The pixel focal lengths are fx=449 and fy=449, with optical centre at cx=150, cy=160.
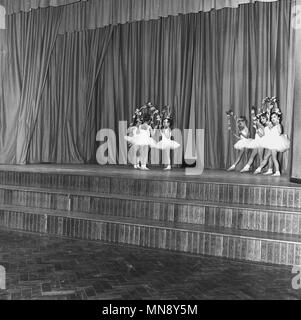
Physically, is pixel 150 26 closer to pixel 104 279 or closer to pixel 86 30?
pixel 86 30

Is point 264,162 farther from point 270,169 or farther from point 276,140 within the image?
point 276,140

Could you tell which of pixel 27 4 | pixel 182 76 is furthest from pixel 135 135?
pixel 27 4

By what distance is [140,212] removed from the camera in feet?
16.3

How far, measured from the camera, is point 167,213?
4836mm

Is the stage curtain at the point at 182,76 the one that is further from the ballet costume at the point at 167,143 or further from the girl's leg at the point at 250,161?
the ballet costume at the point at 167,143

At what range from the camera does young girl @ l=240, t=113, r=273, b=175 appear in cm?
677

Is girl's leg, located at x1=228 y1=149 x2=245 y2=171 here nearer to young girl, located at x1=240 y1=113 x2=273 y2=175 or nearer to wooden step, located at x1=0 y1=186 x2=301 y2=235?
young girl, located at x1=240 y1=113 x2=273 y2=175

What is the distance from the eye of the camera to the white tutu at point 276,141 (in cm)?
653

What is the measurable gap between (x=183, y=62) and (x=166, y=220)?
14.9ft

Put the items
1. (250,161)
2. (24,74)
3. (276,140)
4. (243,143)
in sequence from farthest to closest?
(24,74), (243,143), (250,161), (276,140)

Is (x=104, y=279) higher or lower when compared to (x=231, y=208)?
lower
